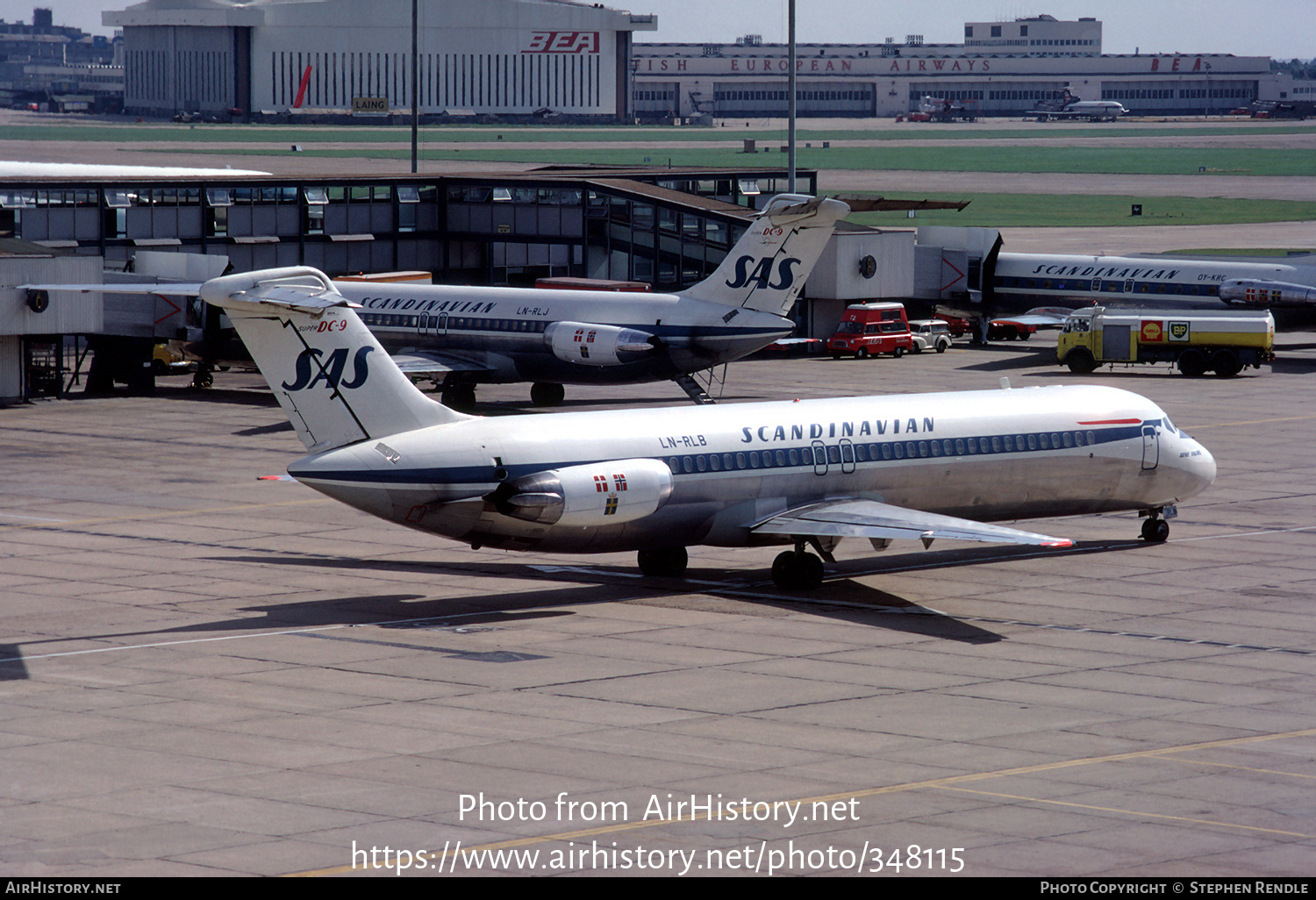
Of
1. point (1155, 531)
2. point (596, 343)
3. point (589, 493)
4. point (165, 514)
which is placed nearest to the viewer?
point (589, 493)

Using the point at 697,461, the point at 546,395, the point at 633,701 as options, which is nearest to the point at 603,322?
the point at 546,395

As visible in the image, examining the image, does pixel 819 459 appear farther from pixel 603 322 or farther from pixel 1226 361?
pixel 1226 361

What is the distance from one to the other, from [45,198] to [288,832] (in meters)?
57.4

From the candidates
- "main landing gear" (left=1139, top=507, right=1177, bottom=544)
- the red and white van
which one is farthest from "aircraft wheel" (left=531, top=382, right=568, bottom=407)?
"main landing gear" (left=1139, top=507, right=1177, bottom=544)

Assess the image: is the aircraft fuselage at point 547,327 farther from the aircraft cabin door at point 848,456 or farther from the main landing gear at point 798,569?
the main landing gear at point 798,569

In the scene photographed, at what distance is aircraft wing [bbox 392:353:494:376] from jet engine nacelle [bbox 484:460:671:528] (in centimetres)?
2884

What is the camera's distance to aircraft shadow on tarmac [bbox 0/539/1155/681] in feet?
103

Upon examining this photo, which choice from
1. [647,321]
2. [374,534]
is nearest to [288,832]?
[374,534]

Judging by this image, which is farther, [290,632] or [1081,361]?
[1081,361]

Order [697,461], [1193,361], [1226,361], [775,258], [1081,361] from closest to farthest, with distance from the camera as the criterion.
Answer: [697,461], [775,258], [1226,361], [1193,361], [1081,361]

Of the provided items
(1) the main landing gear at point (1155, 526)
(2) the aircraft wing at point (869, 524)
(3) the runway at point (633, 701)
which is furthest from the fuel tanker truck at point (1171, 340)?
(2) the aircraft wing at point (869, 524)

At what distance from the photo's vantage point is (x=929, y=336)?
3369 inches

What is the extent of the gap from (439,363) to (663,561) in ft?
91.3

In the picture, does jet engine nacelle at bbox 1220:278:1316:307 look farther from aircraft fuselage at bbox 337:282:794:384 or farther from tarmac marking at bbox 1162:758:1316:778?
tarmac marking at bbox 1162:758:1316:778
